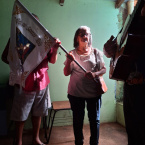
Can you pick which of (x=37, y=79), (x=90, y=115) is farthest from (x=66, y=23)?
(x=90, y=115)

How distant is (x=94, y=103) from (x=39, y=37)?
0.84m

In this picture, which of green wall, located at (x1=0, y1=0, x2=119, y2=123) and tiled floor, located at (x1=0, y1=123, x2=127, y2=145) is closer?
tiled floor, located at (x1=0, y1=123, x2=127, y2=145)

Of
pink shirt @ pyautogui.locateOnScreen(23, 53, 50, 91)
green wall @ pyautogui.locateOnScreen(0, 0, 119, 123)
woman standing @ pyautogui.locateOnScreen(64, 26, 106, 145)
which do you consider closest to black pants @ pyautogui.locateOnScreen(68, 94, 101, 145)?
woman standing @ pyautogui.locateOnScreen(64, 26, 106, 145)

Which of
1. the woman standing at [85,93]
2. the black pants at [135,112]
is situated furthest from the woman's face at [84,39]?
the black pants at [135,112]

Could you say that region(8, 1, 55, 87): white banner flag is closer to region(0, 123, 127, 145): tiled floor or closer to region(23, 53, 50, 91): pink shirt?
region(23, 53, 50, 91): pink shirt

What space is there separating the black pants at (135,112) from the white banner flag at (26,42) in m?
0.74

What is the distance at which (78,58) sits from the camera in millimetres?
1608

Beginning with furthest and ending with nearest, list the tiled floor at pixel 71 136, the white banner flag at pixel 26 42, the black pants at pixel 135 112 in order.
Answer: the tiled floor at pixel 71 136
the white banner flag at pixel 26 42
the black pants at pixel 135 112

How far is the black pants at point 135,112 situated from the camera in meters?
0.98

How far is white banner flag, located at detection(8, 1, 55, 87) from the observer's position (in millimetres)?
1325

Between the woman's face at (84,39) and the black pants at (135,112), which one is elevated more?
the woman's face at (84,39)

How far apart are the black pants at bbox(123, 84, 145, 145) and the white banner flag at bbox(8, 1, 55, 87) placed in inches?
29.2

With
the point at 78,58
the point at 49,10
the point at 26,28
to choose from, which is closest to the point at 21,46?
the point at 26,28

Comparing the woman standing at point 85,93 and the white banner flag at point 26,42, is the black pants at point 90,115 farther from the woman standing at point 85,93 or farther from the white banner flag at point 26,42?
the white banner flag at point 26,42
